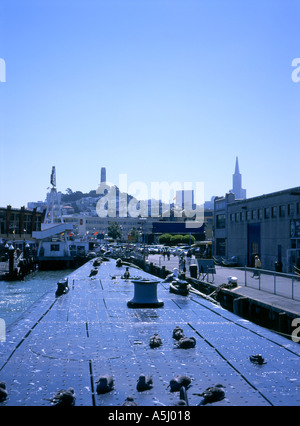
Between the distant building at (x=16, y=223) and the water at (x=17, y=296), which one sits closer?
the water at (x=17, y=296)

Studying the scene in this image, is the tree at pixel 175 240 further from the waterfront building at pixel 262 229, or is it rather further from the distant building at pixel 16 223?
the waterfront building at pixel 262 229

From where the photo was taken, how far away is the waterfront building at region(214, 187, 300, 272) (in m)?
39.6

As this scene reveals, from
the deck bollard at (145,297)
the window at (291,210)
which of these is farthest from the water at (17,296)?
the window at (291,210)

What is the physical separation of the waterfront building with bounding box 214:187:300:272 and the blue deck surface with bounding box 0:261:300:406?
2506 cm

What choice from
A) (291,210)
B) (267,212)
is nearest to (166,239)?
(267,212)

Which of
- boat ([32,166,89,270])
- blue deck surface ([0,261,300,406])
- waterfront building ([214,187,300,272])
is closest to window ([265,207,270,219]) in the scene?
waterfront building ([214,187,300,272])

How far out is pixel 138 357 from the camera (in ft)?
33.3

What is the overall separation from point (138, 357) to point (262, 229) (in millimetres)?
38014

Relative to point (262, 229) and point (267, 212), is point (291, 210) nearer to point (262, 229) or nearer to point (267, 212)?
point (267, 212)

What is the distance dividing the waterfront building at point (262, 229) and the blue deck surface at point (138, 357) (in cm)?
2506

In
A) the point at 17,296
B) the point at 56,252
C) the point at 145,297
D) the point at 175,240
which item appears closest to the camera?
the point at 145,297

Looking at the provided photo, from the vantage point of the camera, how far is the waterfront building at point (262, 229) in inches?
1560

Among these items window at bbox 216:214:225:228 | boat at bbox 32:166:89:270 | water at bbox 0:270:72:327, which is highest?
window at bbox 216:214:225:228

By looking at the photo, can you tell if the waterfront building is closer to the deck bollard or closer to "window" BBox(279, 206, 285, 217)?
"window" BBox(279, 206, 285, 217)
